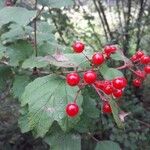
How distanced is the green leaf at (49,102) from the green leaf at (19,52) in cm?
32

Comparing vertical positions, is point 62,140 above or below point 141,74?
below

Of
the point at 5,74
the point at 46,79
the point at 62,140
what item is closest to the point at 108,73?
the point at 46,79

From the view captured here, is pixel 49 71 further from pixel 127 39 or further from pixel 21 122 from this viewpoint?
pixel 127 39

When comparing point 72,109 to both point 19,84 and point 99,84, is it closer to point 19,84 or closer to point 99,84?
point 99,84

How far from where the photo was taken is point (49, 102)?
66.7 inches

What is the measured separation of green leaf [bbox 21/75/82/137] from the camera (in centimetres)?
168

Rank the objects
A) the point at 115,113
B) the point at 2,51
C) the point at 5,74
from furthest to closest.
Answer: the point at 5,74, the point at 2,51, the point at 115,113

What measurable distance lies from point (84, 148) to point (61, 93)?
1792mm

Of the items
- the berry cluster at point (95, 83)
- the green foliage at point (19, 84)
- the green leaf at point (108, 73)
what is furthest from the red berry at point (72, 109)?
the green foliage at point (19, 84)

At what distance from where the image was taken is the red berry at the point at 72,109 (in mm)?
1584

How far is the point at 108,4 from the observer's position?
5.59 m

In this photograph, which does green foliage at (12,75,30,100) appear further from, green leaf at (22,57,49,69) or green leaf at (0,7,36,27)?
green leaf at (0,7,36,27)

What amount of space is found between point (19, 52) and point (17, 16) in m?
0.25

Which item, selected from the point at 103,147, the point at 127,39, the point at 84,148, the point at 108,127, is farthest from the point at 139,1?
the point at 103,147
